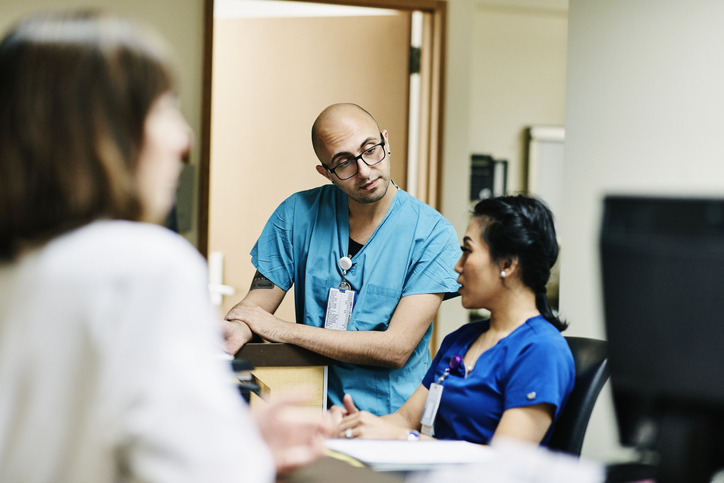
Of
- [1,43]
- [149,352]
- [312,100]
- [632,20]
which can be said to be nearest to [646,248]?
[149,352]

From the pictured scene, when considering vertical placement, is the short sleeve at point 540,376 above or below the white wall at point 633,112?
below

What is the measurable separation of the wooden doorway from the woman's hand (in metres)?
1.69

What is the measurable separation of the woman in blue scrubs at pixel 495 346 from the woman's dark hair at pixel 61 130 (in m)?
1.00

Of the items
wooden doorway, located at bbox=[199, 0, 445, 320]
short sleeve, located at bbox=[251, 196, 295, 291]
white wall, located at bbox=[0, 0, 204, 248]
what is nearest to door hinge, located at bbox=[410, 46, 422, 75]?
wooden doorway, located at bbox=[199, 0, 445, 320]

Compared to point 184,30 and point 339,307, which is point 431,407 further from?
point 184,30

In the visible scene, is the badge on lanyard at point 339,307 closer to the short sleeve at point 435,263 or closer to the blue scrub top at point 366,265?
the blue scrub top at point 366,265

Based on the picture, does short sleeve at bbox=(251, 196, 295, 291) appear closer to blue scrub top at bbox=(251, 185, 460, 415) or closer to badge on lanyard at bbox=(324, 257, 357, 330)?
blue scrub top at bbox=(251, 185, 460, 415)

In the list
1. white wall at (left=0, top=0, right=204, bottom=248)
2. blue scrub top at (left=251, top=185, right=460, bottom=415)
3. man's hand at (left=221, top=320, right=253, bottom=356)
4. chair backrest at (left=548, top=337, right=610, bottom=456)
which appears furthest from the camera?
white wall at (left=0, top=0, right=204, bottom=248)

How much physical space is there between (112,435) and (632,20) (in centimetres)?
201

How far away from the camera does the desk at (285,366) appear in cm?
171

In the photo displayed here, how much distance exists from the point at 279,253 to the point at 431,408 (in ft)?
2.51

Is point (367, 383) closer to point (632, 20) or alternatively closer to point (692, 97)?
point (692, 97)

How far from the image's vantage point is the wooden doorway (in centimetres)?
312

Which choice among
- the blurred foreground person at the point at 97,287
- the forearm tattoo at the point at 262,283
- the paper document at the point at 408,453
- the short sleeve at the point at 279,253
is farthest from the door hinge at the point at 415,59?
the blurred foreground person at the point at 97,287
